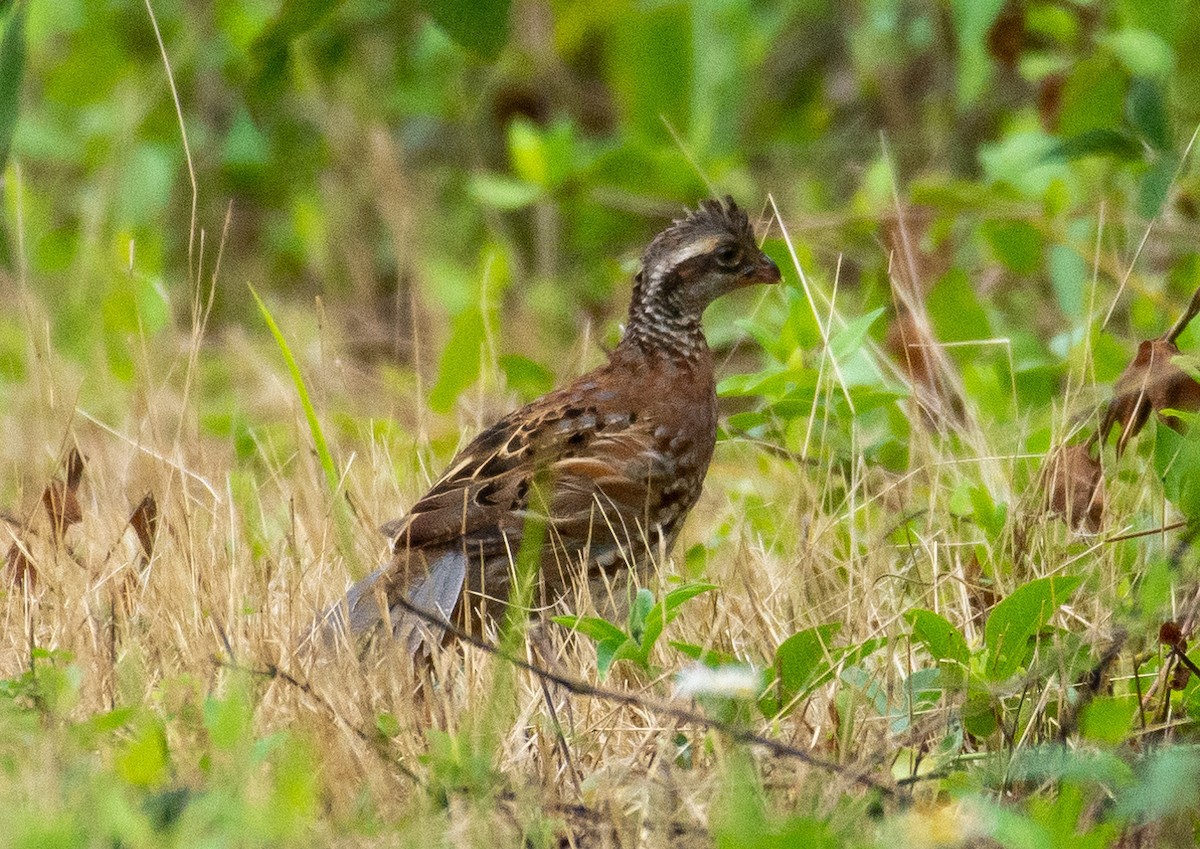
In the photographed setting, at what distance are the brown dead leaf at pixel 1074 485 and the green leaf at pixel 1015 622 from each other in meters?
0.50

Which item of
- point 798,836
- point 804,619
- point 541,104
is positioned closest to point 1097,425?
point 804,619

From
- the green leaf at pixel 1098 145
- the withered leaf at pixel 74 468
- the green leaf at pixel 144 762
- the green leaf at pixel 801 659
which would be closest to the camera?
the green leaf at pixel 144 762

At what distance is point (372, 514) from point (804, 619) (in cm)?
128

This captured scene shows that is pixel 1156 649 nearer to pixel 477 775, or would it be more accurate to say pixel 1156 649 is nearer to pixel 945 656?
pixel 945 656

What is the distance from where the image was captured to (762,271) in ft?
15.3

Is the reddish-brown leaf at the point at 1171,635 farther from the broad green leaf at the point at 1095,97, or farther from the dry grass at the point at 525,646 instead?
the broad green leaf at the point at 1095,97

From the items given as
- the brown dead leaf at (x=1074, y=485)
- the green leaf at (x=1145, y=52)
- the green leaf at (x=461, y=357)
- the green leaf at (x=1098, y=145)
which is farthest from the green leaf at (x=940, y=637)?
the green leaf at (x=461, y=357)

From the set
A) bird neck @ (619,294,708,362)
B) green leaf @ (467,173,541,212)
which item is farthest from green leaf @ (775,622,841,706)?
green leaf @ (467,173,541,212)

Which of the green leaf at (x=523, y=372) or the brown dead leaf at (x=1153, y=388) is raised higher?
the brown dead leaf at (x=1153, y=388)

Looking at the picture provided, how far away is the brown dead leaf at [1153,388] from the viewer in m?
3.56

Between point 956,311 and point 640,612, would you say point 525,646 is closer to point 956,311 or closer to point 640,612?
point 640,612

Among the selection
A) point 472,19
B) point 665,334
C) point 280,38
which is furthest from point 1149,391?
point 280,38

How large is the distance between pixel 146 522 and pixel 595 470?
1100 mm

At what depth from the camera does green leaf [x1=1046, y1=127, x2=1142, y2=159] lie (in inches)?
161
